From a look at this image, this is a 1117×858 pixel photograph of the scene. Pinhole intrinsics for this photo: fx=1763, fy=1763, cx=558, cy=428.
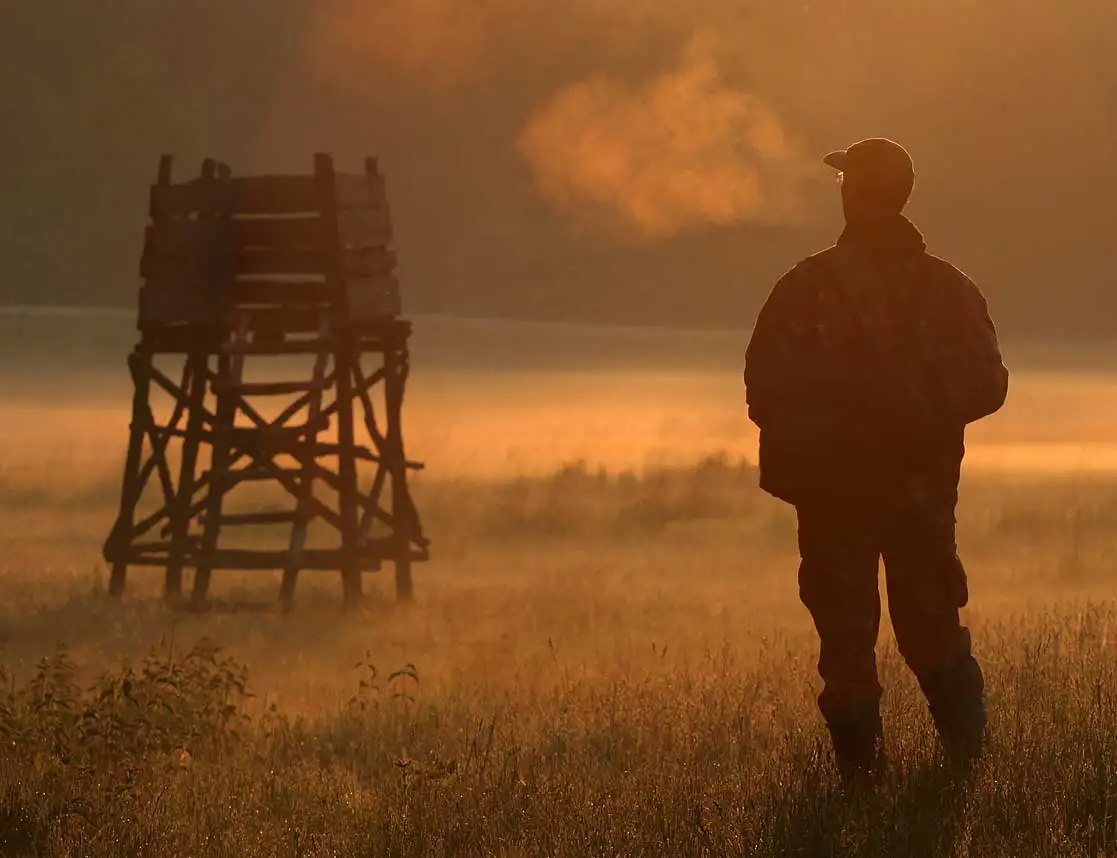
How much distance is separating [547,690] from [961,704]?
361 centimetres

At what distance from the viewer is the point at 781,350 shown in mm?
6957

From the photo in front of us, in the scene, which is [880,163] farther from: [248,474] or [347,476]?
[248,474]

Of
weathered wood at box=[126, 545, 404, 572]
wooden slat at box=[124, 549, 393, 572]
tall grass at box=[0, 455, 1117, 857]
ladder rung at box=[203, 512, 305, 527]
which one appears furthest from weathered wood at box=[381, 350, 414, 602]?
ladder rung at box=[203, 512, 305, 527]

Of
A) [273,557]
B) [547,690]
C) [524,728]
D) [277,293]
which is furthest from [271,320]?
[524,728]

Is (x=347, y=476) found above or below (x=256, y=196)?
below

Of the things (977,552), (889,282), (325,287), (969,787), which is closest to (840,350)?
(889,282)

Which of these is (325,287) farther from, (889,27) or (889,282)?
(889,27)

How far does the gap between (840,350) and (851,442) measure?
37 cm

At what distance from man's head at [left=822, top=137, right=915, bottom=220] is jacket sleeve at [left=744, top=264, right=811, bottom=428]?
358mm

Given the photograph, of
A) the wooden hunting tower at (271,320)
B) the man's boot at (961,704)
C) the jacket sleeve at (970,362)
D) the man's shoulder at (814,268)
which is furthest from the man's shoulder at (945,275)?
the wooden hunting tower at (271,320)

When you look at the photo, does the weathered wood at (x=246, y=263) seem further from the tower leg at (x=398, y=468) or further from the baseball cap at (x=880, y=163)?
the baseball cap at (x=880, y=163)

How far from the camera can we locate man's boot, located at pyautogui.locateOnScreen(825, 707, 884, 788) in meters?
7.03

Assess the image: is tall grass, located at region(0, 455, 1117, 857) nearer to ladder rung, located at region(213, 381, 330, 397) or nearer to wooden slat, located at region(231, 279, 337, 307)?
ladder rung, located at region(213, 381, 330, 397)

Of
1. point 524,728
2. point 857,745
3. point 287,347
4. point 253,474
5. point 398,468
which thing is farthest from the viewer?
point 398,468
